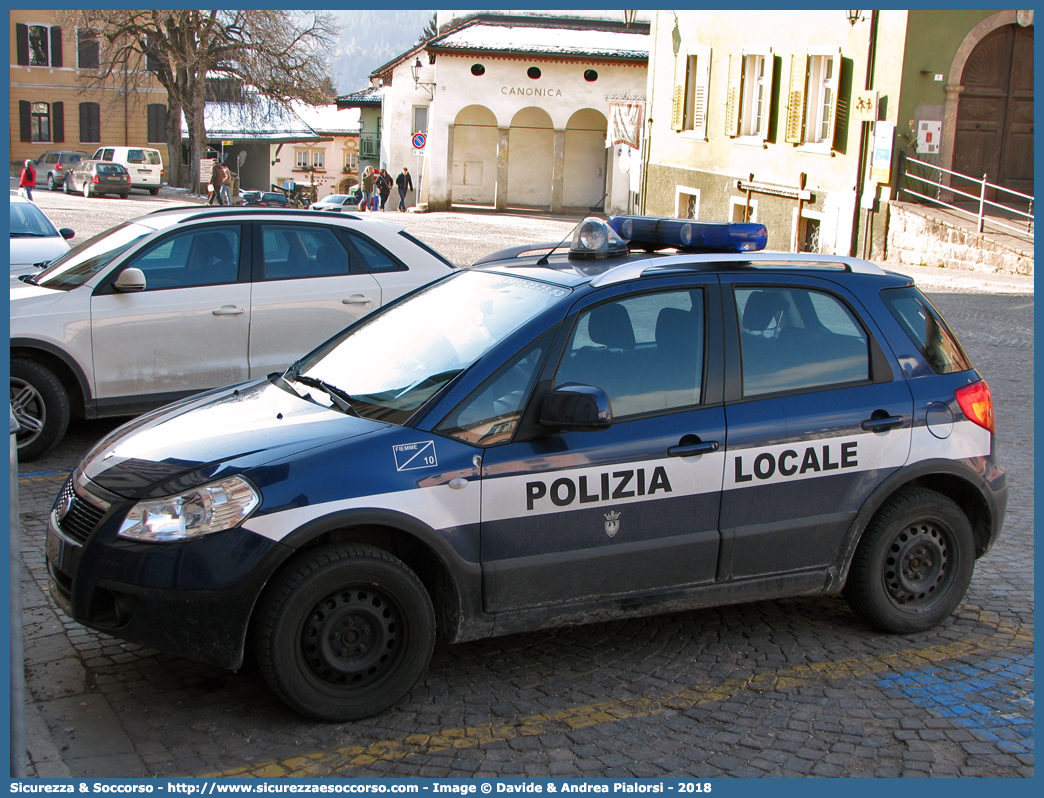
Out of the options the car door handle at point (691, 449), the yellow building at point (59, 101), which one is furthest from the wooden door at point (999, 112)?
the yellow building at point (59, 101)

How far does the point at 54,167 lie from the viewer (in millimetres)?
50250

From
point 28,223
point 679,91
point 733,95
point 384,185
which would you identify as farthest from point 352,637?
point 384,185

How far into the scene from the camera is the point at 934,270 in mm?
20109

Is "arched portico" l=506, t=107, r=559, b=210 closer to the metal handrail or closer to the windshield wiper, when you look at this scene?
the metal handrail

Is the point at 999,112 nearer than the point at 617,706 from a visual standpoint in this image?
No

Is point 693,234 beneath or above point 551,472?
above

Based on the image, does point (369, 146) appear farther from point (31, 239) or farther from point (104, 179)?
point (31, 239)

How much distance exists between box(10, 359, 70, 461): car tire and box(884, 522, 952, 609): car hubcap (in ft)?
17.8

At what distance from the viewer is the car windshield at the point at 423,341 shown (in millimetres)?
4297

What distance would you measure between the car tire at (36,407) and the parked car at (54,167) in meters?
46.1

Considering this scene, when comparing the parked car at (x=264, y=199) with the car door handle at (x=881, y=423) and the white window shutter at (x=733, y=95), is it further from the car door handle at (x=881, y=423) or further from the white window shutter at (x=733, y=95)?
the car door handle at (x=881, y=423)

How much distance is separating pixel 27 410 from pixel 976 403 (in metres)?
5.90

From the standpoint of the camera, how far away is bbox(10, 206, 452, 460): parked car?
7273 mm

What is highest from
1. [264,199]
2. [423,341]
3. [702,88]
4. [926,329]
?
[702,88]
